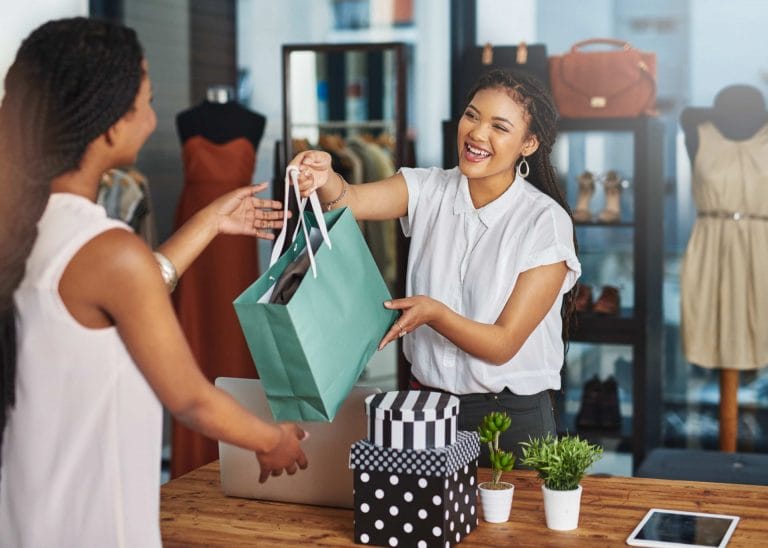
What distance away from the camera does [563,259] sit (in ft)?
8.20

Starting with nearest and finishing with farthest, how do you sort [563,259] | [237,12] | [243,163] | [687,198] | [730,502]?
[730,502], [563,259], [243,163], [687,198], [237,12]

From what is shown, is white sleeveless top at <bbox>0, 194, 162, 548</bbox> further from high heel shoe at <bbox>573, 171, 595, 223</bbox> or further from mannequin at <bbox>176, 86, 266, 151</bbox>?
high heel shoe at <bbox>573, 171, 595, 223</bbox>

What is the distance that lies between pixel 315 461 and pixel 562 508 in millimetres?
493

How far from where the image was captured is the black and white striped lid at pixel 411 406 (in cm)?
194

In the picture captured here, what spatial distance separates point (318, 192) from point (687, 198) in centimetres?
320

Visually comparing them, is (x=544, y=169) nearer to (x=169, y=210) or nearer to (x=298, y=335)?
(x=298, y=335)

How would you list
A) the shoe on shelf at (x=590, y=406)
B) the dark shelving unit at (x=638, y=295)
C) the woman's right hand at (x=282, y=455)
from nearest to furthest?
1. the woman's right hand at (x=282, y=455)
2. the dark shelving unit at (x=638, y=295)
3. the shoe on shelf at (x=590, y=406)

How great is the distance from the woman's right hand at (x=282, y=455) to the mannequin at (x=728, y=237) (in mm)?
3314

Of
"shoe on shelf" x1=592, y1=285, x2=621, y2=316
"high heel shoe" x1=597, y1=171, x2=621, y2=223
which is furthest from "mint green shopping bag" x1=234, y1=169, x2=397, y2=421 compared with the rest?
"high heel shoe" x1=597, y1=171, x2=621, y2=223

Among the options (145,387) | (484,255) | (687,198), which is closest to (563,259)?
(484,255)

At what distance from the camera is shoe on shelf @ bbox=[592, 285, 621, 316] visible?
16.1 ft

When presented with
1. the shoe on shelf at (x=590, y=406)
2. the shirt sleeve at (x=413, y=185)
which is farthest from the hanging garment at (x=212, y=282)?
the shirt sleeve at (x=413, y=185)

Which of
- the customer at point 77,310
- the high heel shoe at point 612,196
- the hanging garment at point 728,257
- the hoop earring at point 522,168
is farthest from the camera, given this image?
the high heel shoe at point 612,196

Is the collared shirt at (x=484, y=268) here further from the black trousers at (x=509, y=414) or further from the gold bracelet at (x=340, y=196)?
the gold bracelet at (x=340, y=196)
